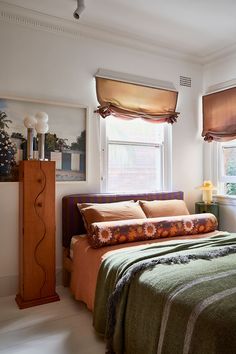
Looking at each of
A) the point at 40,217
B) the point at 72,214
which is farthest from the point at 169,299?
the point at 72,214

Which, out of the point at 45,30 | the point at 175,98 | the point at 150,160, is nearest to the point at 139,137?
the point at 150,160

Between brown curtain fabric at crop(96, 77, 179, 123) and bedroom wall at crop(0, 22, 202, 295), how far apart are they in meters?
0.14

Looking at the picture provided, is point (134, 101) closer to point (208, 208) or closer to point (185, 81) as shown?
point (185, 81)

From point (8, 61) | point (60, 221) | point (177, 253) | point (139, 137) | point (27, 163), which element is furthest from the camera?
point (139, 137)

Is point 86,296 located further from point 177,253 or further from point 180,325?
point 180,325

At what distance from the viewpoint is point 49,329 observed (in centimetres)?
229

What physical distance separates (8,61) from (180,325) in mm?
2762

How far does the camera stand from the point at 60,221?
3.16 metres

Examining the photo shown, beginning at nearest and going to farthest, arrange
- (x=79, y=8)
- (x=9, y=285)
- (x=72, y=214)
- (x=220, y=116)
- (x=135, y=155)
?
(x=79, y=8)
(x=9, y=285)
(x=72, y=214)
(x=135, y=155)
(x=220, y=116)

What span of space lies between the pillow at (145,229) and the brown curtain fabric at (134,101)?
1313 mm

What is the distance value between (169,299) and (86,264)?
3.69 feet

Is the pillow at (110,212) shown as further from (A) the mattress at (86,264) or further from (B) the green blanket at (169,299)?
(B) the green blanket at (169,299)

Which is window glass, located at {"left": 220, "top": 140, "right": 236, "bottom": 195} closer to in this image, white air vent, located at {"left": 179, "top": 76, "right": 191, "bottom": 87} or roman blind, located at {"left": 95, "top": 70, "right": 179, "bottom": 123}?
roman blind, located at {"left": 95, "top": 70, "right": 179, "bottom": 123}

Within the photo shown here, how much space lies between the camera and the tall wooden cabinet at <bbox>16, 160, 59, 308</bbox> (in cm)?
267
